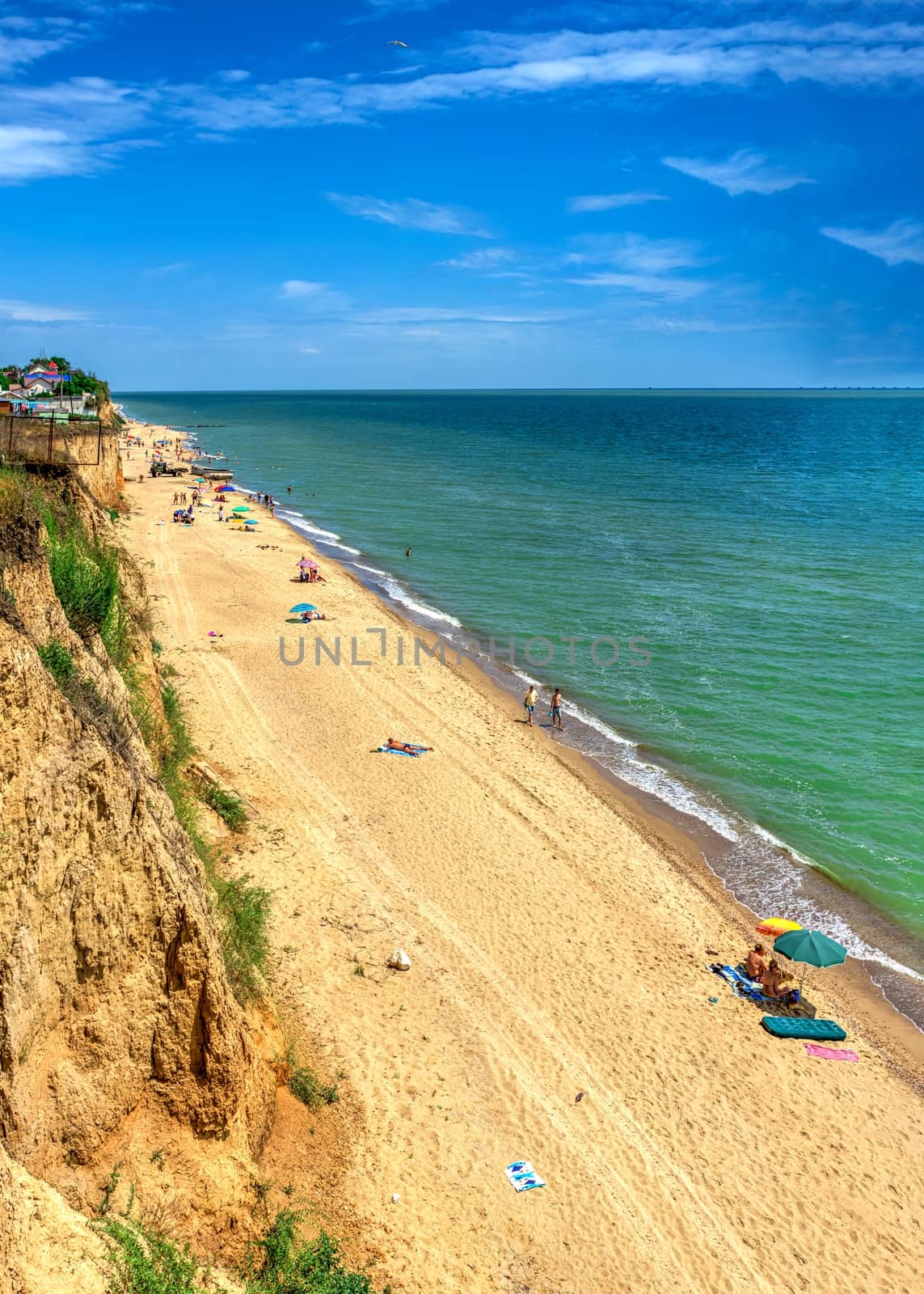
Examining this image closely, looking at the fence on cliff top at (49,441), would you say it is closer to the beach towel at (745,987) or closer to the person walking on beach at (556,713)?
the person walking on beach at (556,713)

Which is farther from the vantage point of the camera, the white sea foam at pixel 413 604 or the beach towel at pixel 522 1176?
the white sea foam at pixel 413 604

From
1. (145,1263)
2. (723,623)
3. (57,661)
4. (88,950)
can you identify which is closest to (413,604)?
(723,623)

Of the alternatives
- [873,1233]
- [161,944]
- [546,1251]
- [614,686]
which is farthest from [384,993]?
[614,686]

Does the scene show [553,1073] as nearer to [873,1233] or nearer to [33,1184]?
[873,1233]

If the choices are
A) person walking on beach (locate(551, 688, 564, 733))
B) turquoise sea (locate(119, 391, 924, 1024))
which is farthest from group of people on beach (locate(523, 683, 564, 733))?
turquoise sea (locate(119, 391, 924, 1024))

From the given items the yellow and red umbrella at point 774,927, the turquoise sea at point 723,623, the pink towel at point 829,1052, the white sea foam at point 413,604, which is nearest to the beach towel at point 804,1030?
the pink towel at point 829,1052

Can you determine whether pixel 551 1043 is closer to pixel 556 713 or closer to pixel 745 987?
pixel 745 987

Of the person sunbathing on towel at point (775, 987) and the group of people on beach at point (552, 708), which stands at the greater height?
the group of people on beach at point (552, 708)
